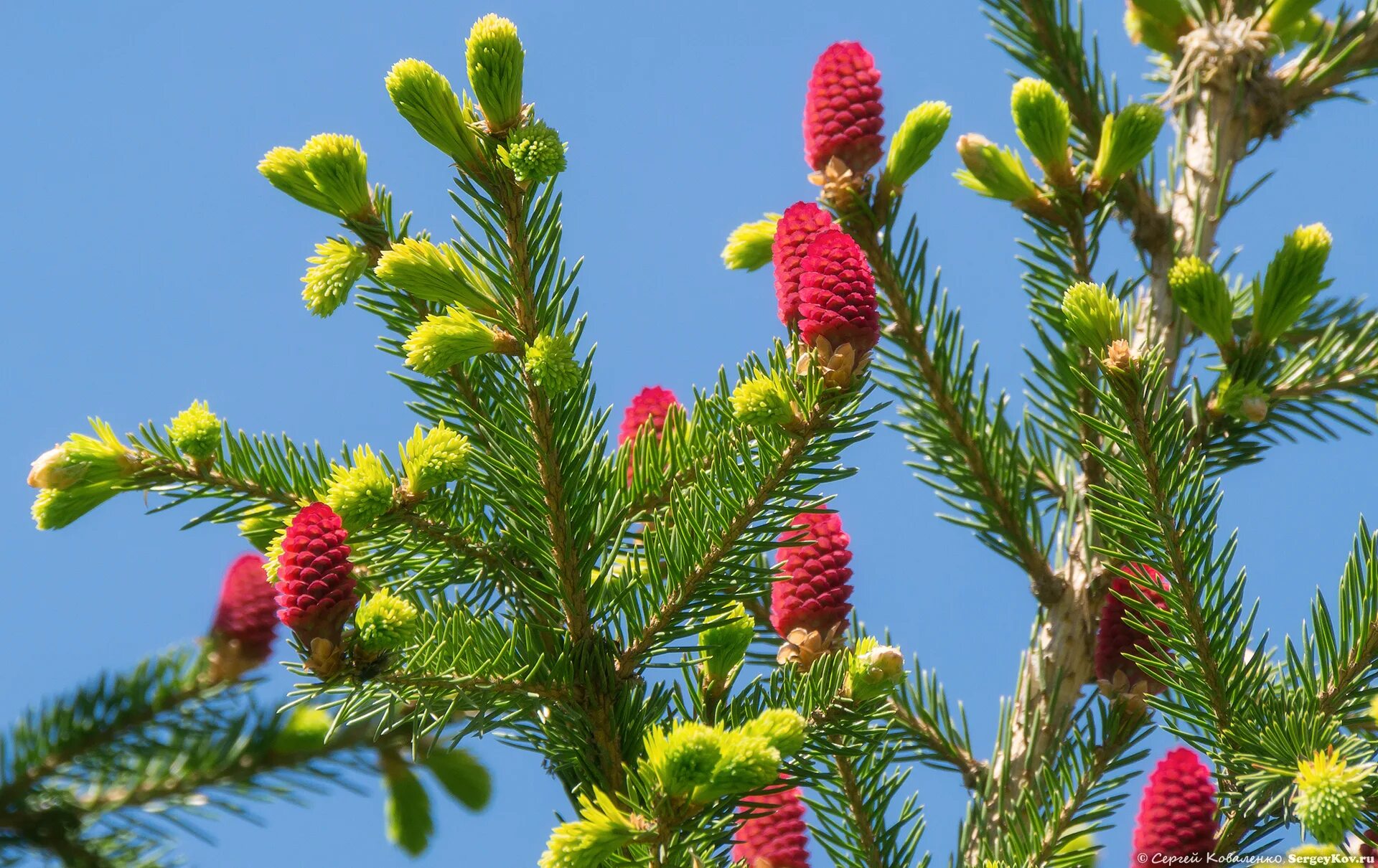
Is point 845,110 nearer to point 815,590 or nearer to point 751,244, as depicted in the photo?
point 751,244

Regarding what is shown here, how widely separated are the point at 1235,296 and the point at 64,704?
86.1 inches

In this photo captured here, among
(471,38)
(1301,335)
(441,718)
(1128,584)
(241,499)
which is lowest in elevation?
(441,718)

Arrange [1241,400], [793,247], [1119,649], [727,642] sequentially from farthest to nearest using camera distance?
[1241,400], [1119,649], [727,642], [793,247]

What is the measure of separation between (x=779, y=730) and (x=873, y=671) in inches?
8.5

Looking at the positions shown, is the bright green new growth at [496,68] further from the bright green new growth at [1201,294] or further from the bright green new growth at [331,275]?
the bright green new growth at [1201,294]

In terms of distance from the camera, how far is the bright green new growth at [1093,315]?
1403mm

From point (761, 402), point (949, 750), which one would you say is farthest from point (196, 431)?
point (949, 750)

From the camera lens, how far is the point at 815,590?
60.6 inches

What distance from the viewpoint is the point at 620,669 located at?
1433mm

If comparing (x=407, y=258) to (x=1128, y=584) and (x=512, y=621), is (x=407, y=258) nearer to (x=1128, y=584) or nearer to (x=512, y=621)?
(x=512, y=621)

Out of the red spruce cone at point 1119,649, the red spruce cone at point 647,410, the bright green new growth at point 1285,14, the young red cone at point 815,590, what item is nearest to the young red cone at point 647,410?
the red spruce cone at point 647,410

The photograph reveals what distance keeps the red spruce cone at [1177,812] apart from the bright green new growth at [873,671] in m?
0.50

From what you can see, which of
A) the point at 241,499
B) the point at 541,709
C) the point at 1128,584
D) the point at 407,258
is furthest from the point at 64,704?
the point at 1128,584

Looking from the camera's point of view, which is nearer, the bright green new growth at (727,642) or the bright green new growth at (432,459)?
the bright green new growth at (432,459)
